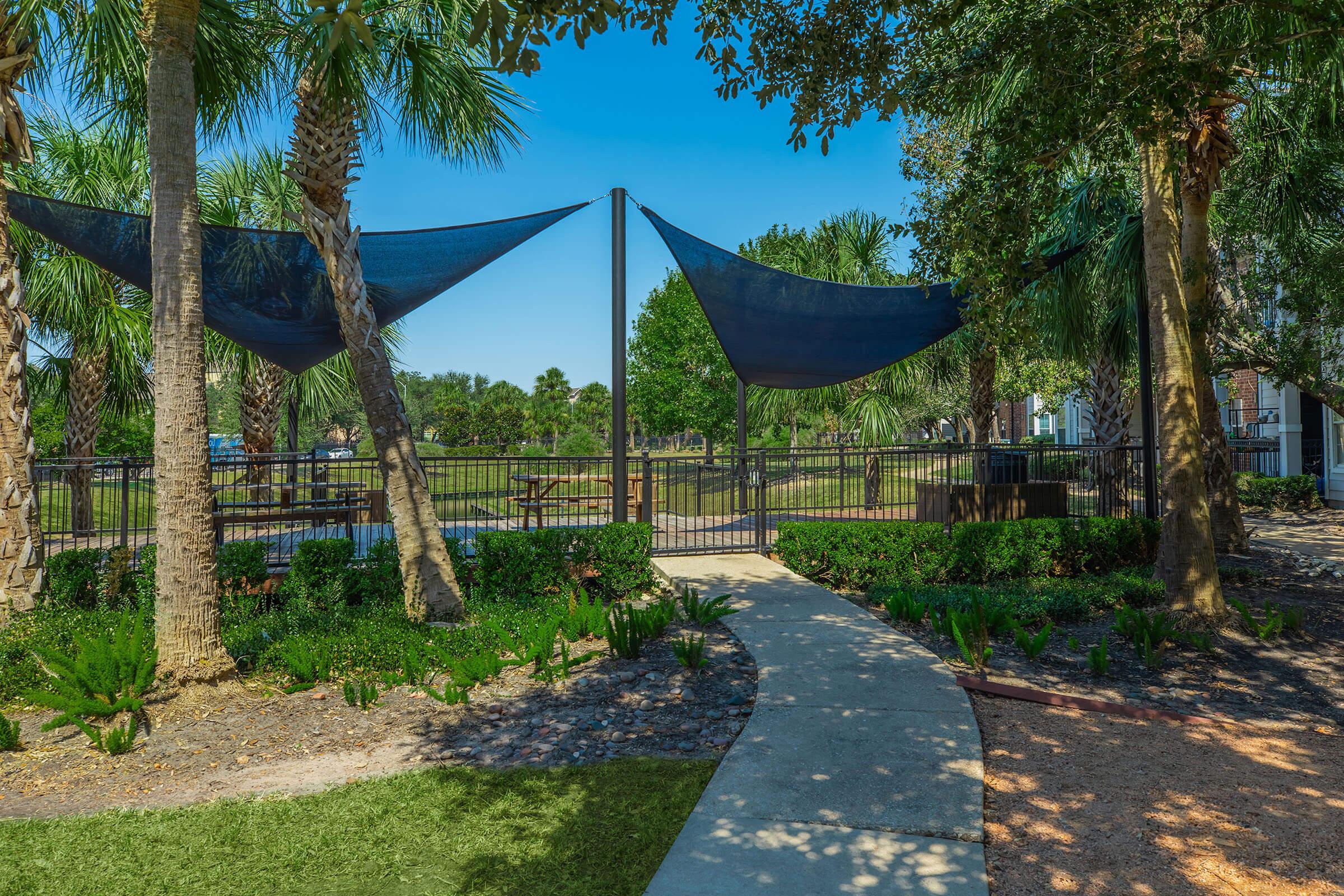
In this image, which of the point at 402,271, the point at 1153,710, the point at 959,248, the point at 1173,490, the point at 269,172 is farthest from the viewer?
the point at 269,172

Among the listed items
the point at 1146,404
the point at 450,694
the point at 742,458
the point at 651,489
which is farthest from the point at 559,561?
the point at 1146,404

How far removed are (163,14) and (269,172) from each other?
831 cm

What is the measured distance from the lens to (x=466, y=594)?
6.80 metres

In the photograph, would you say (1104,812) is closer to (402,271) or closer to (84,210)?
(402,271)

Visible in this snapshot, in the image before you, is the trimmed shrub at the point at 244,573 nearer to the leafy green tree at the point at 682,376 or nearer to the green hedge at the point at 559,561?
the green hedge at the point at 559,561

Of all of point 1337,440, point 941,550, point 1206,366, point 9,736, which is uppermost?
point 1206,366

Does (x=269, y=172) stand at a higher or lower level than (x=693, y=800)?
higher

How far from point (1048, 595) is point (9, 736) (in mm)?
7012

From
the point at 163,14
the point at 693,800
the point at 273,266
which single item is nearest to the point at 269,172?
the point at 273,266

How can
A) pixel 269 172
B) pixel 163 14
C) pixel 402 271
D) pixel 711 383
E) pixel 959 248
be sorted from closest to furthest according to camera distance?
1. pixel 163 14
2. pixel 959 248
3. pixel 402 271
4. pixel 269 172
5. pixel 711 383

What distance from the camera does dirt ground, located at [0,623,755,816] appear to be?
354 cm

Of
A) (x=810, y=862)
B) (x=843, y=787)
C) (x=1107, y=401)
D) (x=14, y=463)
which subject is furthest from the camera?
(x=1107, y=401)

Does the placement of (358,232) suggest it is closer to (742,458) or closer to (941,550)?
(742,458)

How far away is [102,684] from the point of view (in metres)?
4.12
